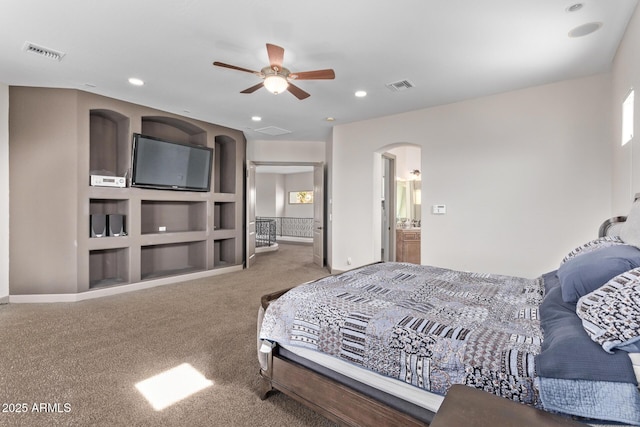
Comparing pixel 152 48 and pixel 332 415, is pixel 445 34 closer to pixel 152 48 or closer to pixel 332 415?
pixel 152 48

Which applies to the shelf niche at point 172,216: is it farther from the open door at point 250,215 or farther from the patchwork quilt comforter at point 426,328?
the patchwork quilt comforter at point 426,328

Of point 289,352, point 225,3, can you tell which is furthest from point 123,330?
point 225,3

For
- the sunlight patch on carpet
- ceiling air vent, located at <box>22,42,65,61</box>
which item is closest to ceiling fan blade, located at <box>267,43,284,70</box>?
ceiling air vent, located at <box>22,42,65,61</box>

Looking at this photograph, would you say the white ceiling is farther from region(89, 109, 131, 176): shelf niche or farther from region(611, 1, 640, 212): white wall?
region(89, 109, 131, 176): shelf niche

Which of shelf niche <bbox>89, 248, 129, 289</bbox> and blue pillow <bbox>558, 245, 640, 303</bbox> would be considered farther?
shelf niche <bbox>89, 248, 129, 289</bbox>

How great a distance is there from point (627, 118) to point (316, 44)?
292 cm

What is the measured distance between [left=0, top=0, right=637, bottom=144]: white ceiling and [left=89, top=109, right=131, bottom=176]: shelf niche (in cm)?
58

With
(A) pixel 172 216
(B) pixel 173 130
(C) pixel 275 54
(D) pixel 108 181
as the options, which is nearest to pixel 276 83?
(C) pixel 275 54

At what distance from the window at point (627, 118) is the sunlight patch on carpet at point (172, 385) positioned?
4.05 meters

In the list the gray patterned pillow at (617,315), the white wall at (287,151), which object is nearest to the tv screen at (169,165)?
the white wall at (287,151)

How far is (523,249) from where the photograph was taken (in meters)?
3.99

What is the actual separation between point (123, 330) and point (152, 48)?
9.32 ft

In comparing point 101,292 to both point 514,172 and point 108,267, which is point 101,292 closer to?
point 108,267

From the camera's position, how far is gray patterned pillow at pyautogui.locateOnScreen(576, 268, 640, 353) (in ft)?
3.57
